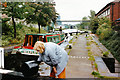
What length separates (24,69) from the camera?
8.20ft

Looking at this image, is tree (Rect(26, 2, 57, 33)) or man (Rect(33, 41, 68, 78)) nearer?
man (Rect(33, 41, 68, 78))

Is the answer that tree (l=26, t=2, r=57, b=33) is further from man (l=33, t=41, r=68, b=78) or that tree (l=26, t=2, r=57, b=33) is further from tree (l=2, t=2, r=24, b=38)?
man (l=33, t=41, r=68, b=78)

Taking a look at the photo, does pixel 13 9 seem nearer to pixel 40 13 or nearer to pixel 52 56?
pixel 40 13

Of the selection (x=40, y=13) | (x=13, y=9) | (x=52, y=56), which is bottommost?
(x=52, y=56)

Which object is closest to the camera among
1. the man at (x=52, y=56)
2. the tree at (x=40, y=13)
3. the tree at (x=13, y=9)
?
the man at (x=52, y=56)

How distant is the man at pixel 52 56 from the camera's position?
243 centimetres

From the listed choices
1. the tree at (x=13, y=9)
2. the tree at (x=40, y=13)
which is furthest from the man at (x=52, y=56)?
the tree at (x=40, y=13)

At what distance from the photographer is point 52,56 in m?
2.46

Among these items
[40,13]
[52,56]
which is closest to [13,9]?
[40,13]

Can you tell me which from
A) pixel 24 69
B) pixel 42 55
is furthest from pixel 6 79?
pixel 42 55

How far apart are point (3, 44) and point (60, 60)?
11.3 meters

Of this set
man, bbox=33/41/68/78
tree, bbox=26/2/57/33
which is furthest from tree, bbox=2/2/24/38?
man, bbox=33/41/68/78

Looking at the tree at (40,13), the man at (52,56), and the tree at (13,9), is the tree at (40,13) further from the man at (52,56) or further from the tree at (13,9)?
the man at (52,56)

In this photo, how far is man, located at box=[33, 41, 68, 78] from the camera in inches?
95.8
